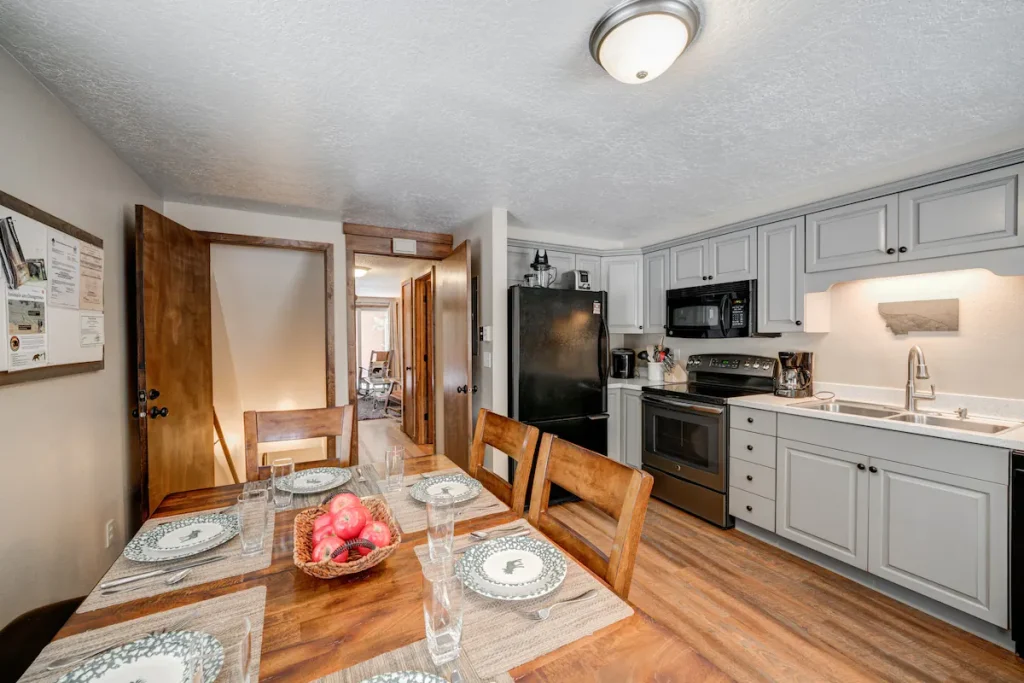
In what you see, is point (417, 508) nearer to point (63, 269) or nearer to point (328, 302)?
point (63, 269)

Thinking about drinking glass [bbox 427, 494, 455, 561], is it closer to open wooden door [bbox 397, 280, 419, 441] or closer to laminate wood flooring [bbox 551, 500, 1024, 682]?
laminate wood flooring [bbox 551, 500, 1024, 682]

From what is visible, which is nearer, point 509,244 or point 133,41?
point 133,41

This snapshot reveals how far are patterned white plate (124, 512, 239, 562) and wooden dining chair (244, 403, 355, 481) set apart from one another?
534 millimetres

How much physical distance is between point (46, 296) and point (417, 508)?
1575mm

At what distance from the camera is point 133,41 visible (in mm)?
1319

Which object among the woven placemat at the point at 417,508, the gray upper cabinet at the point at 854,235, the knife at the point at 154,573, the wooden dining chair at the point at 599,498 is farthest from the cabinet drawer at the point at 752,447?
the knife at the point at 154,573

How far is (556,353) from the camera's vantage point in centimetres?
321

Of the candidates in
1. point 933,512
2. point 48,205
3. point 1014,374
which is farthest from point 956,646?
point 48,205

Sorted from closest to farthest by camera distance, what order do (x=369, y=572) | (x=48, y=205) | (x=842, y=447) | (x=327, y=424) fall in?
(x=369, y=572), (x=48, y=205), (x=327, y=424), (x=842, y=447)

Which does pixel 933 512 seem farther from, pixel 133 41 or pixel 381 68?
pixel 133 41

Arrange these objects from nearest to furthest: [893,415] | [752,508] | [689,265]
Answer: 1. [893,415]
2. [752,508]
3. [689,265]

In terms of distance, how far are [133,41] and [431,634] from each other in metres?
1.89

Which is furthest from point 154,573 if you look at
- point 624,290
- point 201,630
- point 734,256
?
point 624,290

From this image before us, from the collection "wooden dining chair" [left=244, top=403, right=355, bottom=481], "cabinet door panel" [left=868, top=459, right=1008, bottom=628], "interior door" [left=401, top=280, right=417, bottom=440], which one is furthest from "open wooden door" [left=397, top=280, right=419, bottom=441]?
"cabinet door panel" [left=868, top=459, right=1008, bottom=628]
